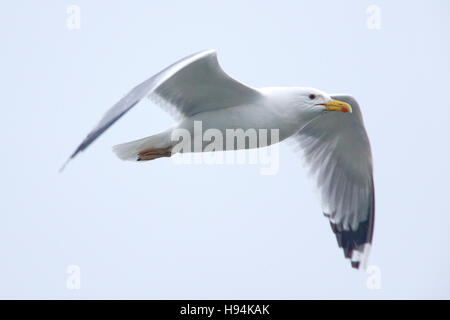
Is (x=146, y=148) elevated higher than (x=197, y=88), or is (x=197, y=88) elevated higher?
(x=197, y=88)

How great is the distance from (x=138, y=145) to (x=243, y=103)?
0.79m

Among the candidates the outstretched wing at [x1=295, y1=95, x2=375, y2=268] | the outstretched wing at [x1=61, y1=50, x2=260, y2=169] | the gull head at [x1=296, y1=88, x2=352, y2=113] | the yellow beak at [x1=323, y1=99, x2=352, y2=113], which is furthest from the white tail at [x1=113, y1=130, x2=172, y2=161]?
the outstretched wing at [x1=295, y1=95, x2=375, y2=268]

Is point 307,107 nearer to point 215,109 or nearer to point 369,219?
point 215,109

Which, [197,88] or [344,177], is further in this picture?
[344,177]

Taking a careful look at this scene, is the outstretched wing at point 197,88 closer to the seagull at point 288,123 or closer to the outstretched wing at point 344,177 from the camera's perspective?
the seagull at point 288,123

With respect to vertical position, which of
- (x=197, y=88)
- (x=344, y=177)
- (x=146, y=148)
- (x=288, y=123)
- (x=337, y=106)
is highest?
(x=197, y=88)

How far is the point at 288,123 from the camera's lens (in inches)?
193

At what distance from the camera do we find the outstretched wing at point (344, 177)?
584 centimetres

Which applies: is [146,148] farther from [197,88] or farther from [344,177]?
[344,177]

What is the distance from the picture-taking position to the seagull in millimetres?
4685

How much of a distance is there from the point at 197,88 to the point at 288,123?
0.67 metres

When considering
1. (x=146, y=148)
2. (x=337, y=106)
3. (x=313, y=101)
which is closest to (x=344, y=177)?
(x=337, y=106)

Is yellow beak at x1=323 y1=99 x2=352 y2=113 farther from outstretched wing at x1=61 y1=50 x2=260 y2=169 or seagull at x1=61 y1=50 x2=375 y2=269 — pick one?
outstretched wing at x1=61 y1=50 x2=260 y2=169

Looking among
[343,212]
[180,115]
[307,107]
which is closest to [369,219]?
[343,212]
